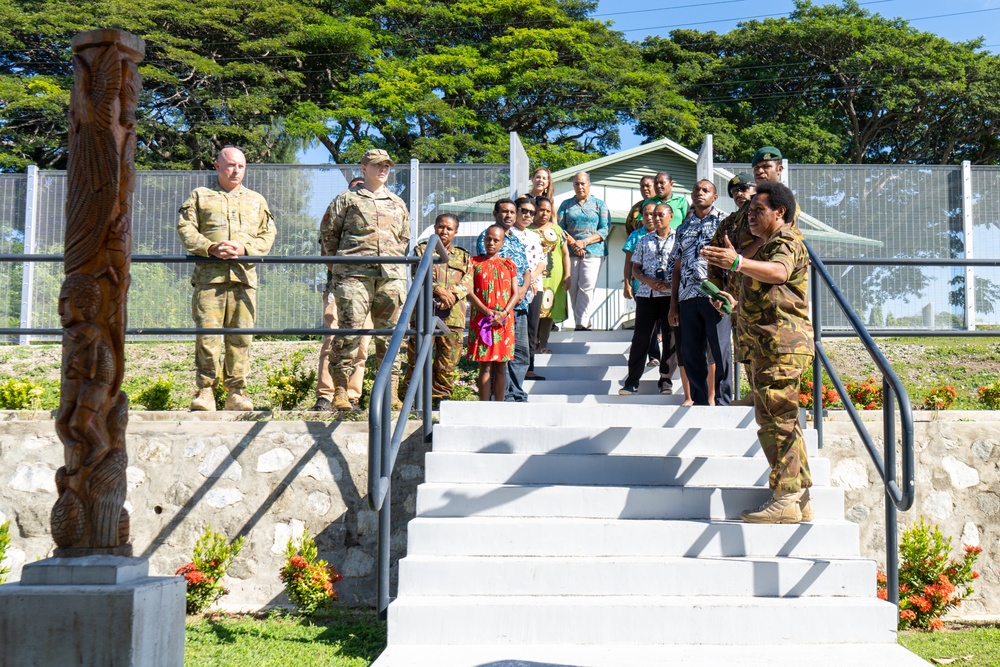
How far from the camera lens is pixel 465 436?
536 centimetres

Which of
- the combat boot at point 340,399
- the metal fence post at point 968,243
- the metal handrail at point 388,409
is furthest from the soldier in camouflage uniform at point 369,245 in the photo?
the metal fence post at point 968,243

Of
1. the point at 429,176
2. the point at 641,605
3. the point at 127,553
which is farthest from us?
the point at 429,176

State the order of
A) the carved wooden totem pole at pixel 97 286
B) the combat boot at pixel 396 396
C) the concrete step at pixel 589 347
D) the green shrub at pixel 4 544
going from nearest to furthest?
the carved wooden totem pole at pixel 97 286 < the green shrub at pixel 4 544 < the combat boot at pixel 396 396 < the concrete step at pixel 589 347

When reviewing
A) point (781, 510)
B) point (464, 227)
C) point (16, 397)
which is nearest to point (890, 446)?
point (781, 510)

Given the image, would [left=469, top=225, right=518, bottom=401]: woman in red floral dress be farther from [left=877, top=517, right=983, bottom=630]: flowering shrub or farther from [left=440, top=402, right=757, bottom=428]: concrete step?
[left=877, top=517, right=983, bottom=630]: flowering shrub

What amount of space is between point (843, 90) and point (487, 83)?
11.4 meters

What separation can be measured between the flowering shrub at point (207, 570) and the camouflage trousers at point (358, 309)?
51.2 inches

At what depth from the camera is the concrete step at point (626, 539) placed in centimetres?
465

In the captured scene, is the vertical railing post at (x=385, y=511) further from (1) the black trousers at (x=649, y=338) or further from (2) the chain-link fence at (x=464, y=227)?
(2) the chain-link fence at (x=464, y=227)

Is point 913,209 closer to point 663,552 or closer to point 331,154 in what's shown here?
point 663,552

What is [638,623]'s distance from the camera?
14.0 ft

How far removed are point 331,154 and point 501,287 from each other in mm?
22380

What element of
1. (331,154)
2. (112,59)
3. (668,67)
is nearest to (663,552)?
(112,59)

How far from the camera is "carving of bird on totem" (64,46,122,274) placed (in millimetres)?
3379
